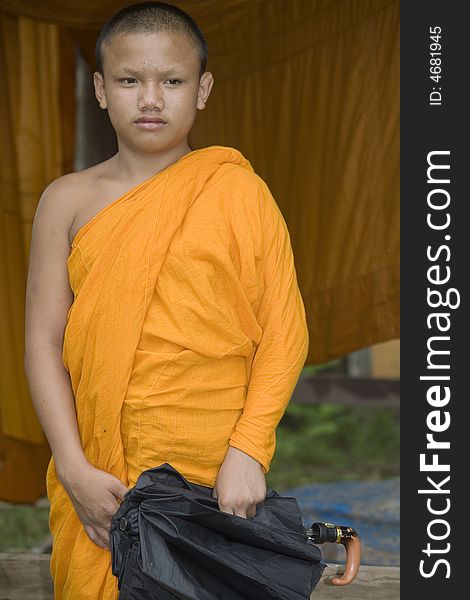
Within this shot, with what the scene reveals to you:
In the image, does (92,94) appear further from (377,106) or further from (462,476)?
(462,476)

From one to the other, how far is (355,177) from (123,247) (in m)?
2.11

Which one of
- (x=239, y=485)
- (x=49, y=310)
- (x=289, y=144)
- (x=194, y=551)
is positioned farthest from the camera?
(x=289, y=144)

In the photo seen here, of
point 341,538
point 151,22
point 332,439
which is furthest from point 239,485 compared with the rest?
point 332,439

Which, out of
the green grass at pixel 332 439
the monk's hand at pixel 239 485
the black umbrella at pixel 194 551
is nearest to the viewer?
the black umbrella at pixel 194 551

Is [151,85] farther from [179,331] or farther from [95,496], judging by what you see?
[95,496]

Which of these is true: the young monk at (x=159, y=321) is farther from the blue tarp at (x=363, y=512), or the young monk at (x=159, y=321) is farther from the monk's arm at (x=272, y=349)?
the blue tarp at (x=363, y=512)

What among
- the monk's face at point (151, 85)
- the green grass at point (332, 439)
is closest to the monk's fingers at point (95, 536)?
the monk's face at point (151, 85)

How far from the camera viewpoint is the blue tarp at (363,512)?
14.6 feet

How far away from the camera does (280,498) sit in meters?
2.47

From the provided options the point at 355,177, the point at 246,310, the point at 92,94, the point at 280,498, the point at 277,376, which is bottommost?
the point at 280,498

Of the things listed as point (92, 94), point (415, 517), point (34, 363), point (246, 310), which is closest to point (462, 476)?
point (415, 517)

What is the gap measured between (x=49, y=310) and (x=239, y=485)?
26.7 inches

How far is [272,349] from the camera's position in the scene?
2471mm

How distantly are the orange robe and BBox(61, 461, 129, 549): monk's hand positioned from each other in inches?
1.7
